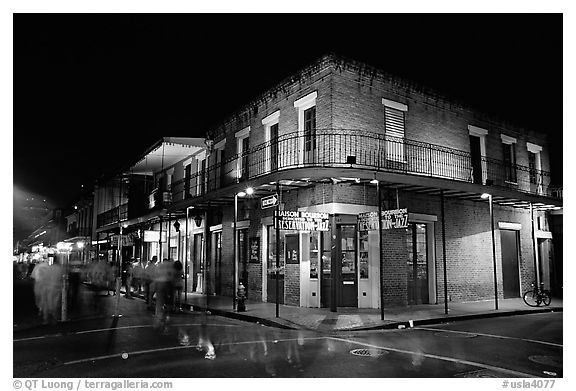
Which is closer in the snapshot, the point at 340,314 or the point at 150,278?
the point at 340,314

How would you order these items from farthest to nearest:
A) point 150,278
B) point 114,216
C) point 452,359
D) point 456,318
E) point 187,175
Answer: point 114,216, point 187,175, point 150,278, point 456,318, point 452,359

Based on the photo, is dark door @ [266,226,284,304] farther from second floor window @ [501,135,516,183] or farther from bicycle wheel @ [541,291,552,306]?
second floor window @ [501,135,516,183]

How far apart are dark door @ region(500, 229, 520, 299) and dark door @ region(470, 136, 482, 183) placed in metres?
2.34

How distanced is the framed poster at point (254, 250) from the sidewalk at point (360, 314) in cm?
163

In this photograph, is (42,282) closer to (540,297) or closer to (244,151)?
(244,151)

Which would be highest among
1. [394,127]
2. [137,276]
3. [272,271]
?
[394,127]

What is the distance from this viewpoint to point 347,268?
46.1ft

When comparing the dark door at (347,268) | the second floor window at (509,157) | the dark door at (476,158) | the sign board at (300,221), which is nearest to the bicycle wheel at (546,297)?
the dark door at (476,158)

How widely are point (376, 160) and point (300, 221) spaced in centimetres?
364

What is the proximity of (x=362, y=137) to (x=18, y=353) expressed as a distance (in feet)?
34.4

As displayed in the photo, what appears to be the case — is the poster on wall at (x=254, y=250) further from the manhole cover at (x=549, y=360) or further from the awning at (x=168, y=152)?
the manhole cover at (x=549, y=360)

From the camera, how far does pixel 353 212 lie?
45.2ft

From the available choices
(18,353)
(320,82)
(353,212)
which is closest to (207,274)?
(353,212)

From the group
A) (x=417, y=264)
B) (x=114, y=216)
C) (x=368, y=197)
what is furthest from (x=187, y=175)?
(x=417, y=264)
